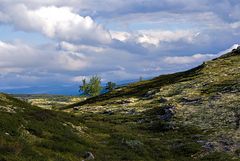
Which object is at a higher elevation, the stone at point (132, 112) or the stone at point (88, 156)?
the stone at point (132, 112)

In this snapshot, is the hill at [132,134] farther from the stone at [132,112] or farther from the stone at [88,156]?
the stone at [132,112]

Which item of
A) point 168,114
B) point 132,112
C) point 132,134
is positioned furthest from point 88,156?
point 132,112

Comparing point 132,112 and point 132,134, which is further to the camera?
point 132,112

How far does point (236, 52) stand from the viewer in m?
176

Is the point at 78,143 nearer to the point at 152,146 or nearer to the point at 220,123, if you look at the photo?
the point at 152,146

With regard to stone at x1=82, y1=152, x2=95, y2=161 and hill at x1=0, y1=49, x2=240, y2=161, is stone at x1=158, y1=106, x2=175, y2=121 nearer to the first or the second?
hill at x1=0, y1=49, x2=240, y2=161

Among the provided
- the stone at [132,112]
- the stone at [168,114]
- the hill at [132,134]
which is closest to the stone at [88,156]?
the hill at [132,134]

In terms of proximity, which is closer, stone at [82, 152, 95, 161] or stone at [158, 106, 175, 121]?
stone at [82, 152, 95, 161]

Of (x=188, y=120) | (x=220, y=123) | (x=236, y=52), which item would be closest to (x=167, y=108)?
(x=188, y=120)

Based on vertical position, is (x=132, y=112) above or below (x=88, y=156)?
above

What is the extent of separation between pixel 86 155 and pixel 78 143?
4735 mm

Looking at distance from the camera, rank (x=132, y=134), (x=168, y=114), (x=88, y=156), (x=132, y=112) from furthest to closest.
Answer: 1. (x=132, y=112)
2. (x=168, y=114)
3. (x=132, y=134)
4. (x=88, y=156)

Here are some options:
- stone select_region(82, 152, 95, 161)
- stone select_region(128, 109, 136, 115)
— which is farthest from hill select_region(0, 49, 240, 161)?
stone select_region(128, 109, 136, 115)

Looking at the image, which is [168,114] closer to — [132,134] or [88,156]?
[132,134]
